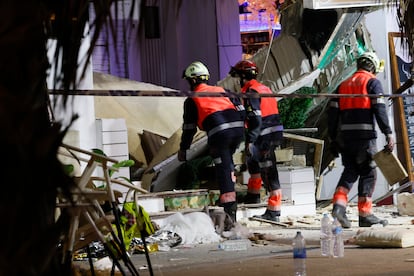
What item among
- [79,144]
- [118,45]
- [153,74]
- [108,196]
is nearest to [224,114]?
[79,144]

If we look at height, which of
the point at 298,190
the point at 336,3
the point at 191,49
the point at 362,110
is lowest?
the point at 298,190

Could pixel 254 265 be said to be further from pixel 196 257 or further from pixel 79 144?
pixel 79 144

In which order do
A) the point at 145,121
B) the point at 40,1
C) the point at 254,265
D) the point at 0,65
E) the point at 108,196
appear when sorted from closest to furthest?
the point at 0,65
the point at 40,1
the point at 108,196
the point at 254,265
the point at 145,121

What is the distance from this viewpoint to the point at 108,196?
4.16 m

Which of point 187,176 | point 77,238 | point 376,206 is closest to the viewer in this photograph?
point 77,238

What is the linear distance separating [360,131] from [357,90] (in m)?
0.46

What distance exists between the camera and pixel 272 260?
830 cm

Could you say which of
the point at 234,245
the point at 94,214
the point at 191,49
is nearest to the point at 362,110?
the point at 234,245

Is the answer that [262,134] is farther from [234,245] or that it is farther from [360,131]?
[234,245]

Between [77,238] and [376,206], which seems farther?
[376,206]

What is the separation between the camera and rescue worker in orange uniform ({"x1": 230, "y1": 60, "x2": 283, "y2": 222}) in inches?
452

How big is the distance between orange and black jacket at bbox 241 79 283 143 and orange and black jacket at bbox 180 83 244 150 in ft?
1.23

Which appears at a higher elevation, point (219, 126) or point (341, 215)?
point (219, 126)

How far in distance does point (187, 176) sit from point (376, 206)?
3097mm
